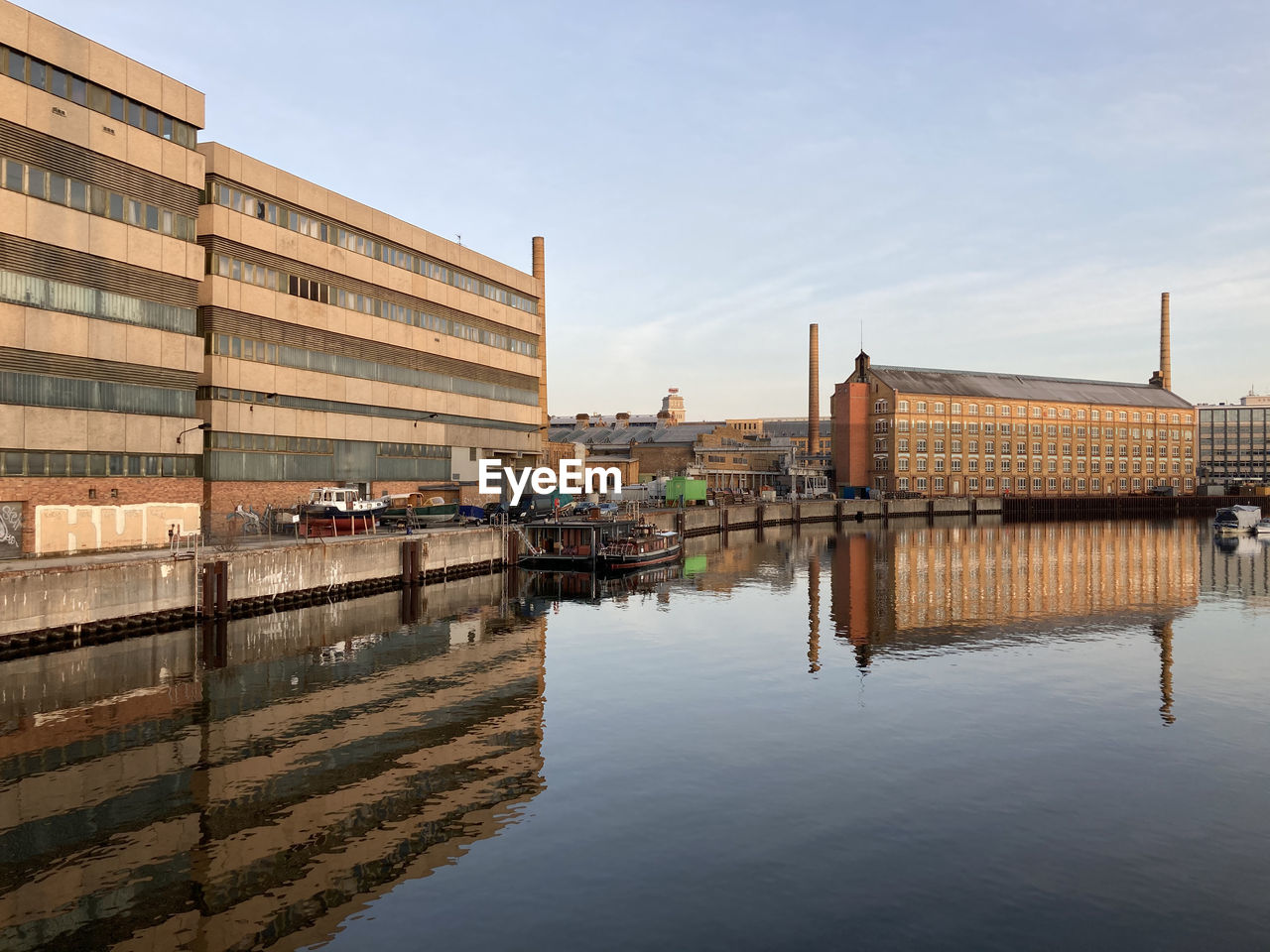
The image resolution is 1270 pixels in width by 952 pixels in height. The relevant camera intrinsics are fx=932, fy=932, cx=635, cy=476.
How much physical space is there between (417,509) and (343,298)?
20.4 metres

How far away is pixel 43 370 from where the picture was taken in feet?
181

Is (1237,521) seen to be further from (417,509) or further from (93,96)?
(93,96)

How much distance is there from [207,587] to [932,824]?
42.2 meters

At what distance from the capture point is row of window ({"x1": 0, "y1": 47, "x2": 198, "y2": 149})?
5281cm

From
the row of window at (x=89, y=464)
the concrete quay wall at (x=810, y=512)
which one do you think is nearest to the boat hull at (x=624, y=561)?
the concrete quay wall at (x=810, y=512)

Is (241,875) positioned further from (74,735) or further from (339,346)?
(339,346)

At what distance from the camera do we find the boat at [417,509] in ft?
273

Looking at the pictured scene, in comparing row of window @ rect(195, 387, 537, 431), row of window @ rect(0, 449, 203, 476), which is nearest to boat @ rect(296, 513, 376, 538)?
row of window @ rect(0, 449, 203, 476)

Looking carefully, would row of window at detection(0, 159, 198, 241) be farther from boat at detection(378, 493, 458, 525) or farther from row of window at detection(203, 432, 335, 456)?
boat at detection(378, 493, 458, 525)

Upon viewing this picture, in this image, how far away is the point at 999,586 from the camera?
7662cm

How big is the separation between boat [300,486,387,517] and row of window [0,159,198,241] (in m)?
21.7

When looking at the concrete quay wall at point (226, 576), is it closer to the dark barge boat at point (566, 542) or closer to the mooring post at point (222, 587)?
the mooring post at point (222, 587)

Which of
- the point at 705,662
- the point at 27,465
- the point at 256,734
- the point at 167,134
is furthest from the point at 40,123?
the point at 705,662

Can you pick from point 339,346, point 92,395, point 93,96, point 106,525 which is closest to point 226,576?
point 106,525
